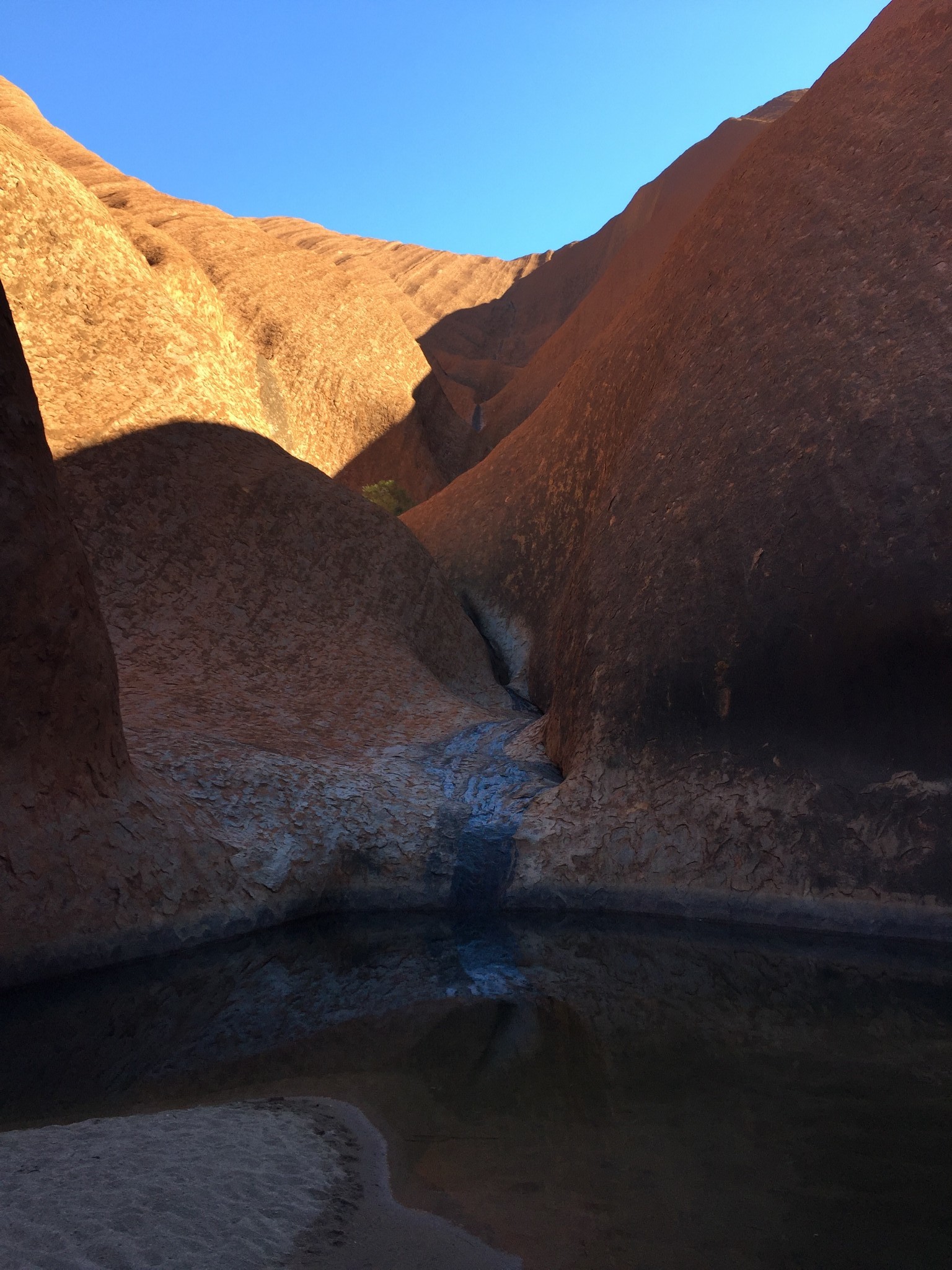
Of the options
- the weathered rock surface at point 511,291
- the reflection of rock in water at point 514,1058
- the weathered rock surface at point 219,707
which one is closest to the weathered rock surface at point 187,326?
the weathered rock surface at point 219,707

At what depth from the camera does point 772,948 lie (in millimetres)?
5574

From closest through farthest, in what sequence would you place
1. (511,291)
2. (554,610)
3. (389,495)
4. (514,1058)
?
1. (514,1058)
2. (554,610)
3. (389,495)
4. (511,291)

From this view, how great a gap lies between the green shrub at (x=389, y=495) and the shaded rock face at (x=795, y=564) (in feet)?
26.5

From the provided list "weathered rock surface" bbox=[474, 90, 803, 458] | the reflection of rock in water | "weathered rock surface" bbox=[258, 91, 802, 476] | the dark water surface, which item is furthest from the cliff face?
"weathered rock surface" bbox=[474, 90, 803, 458]

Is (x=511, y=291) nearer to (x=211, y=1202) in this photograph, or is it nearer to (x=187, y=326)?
(x=187, y=326)

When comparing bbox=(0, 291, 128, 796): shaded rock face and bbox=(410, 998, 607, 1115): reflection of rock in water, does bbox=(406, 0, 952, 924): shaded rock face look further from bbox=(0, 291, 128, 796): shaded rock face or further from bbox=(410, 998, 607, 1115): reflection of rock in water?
bbox=(0, 291, 128, 796): shaded rock face

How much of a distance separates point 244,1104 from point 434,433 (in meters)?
17.2

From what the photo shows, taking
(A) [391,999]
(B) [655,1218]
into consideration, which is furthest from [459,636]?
(B) [655,1218]

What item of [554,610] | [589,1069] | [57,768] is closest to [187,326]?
[554,610]

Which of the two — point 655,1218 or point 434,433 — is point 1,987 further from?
point 434,433

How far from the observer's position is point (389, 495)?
54.5 ft

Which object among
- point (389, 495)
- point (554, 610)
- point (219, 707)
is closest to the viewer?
point (219, 707)

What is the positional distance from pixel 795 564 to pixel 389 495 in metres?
10.8

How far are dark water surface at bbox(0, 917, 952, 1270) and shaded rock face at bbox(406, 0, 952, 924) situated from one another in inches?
28.2
